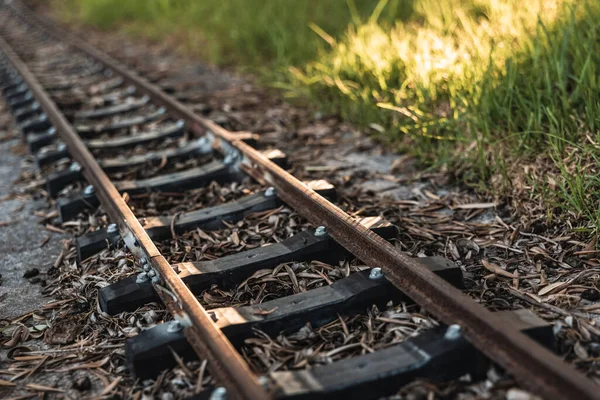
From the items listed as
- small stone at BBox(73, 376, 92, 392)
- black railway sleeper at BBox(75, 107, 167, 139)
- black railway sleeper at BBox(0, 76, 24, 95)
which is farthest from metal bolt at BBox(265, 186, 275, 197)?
black railway sleeper at BBox(0, 76, 24, 95)

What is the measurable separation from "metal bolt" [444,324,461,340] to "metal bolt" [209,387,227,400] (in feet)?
2.52

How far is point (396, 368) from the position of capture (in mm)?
2287

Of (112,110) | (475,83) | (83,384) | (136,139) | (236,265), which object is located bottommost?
(83,384)

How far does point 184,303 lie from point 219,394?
508 mm

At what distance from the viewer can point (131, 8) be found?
11547mm

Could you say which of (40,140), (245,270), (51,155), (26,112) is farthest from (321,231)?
(26,112)

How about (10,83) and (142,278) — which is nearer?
(142,278)

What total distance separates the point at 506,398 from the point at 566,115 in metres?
2.19

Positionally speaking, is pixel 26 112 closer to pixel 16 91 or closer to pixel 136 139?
pixel 16 91

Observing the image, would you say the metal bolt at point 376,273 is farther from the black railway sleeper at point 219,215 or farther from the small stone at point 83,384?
the small stone at point 83,384

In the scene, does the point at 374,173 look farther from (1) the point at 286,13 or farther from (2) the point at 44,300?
(1) the point at 286,13

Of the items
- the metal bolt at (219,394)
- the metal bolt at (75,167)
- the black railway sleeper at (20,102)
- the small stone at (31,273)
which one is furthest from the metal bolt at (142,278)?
the black railway sleeper at (20,102)

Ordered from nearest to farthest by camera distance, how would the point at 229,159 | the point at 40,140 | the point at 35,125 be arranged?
the point at 229,159 → the point at 40,140 → the point at 35,125

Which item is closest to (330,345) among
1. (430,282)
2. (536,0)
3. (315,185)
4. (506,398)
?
(430,282)
